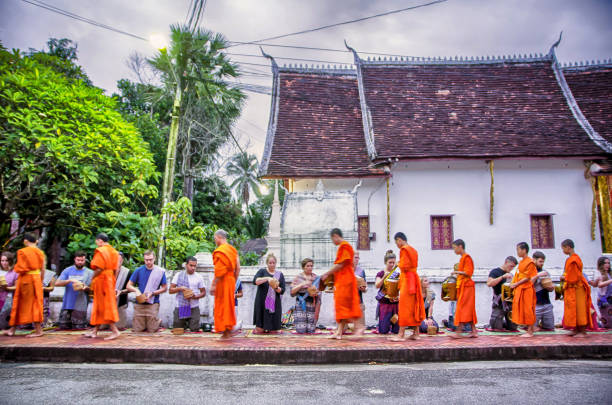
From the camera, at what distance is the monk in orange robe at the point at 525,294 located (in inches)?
302

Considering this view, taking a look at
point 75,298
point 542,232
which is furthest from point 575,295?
point 75,298

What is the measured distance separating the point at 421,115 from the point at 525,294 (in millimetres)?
10272

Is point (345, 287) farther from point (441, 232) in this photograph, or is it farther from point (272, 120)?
point (272, 120)

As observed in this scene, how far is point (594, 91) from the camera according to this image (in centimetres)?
1755

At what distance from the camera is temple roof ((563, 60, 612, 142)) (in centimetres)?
1641

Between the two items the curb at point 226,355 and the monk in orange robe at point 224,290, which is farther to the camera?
the monk in orange robe at point 224,290

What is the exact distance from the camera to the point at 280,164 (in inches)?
614

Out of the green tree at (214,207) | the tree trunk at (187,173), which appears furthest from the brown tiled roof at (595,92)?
the green tree at (214,207)

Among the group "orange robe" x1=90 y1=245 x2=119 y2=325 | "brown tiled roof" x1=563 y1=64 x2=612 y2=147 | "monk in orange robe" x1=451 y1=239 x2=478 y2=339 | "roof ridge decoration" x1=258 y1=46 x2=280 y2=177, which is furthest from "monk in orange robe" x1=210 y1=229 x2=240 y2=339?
"brown tiled roof" x1=563 y1=64 x2=612 y2=147

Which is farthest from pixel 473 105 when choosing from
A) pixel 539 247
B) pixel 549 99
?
pixel 539 247

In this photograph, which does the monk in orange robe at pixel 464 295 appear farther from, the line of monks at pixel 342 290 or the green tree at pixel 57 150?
the green tree at pixel 57 150

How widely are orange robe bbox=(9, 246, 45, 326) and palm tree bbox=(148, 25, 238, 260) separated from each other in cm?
382

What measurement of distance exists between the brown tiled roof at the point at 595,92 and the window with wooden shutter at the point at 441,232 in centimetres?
608

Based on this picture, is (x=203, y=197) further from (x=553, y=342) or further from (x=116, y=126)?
(x=553, y=342)
